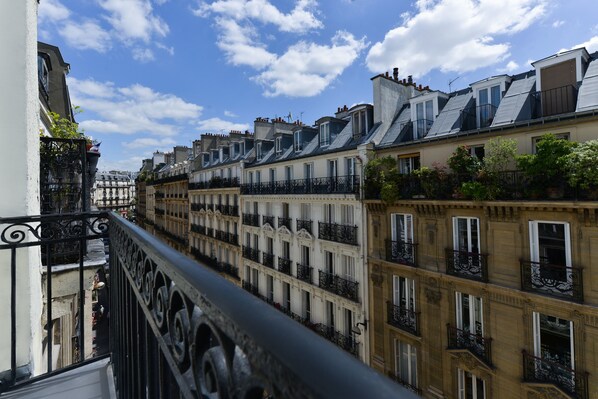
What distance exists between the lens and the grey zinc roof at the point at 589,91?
10328mm

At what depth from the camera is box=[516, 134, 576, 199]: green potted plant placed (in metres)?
9.07

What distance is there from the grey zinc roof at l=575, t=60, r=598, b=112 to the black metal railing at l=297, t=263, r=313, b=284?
1375 centimetres

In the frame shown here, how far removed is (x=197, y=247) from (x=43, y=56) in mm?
25841

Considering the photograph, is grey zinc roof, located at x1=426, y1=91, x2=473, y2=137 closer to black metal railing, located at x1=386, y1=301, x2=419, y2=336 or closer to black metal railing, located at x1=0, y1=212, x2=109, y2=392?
black metal railing, located at x1=386, y1=301, x2=419, y2=336

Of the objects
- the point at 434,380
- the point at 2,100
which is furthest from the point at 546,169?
the point at 2,100

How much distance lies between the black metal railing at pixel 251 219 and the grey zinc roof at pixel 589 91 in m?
18.3

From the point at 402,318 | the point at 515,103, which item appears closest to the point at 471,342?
the point at 402,318

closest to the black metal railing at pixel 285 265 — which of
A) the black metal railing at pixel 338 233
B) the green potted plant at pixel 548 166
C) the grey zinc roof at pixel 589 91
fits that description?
the black metal railing at pixel 338 233

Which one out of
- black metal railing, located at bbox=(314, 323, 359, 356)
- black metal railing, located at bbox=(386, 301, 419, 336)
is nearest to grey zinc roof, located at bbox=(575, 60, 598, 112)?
black metal railing, located at bbox=(386, 301, 419, 336)

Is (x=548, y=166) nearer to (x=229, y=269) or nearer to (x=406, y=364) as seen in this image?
(x=406, y=364)

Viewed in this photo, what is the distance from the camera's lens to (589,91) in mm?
10664

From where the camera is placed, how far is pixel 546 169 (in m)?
9.31

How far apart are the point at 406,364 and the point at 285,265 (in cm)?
908

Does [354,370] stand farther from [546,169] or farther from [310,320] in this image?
[310,320]
